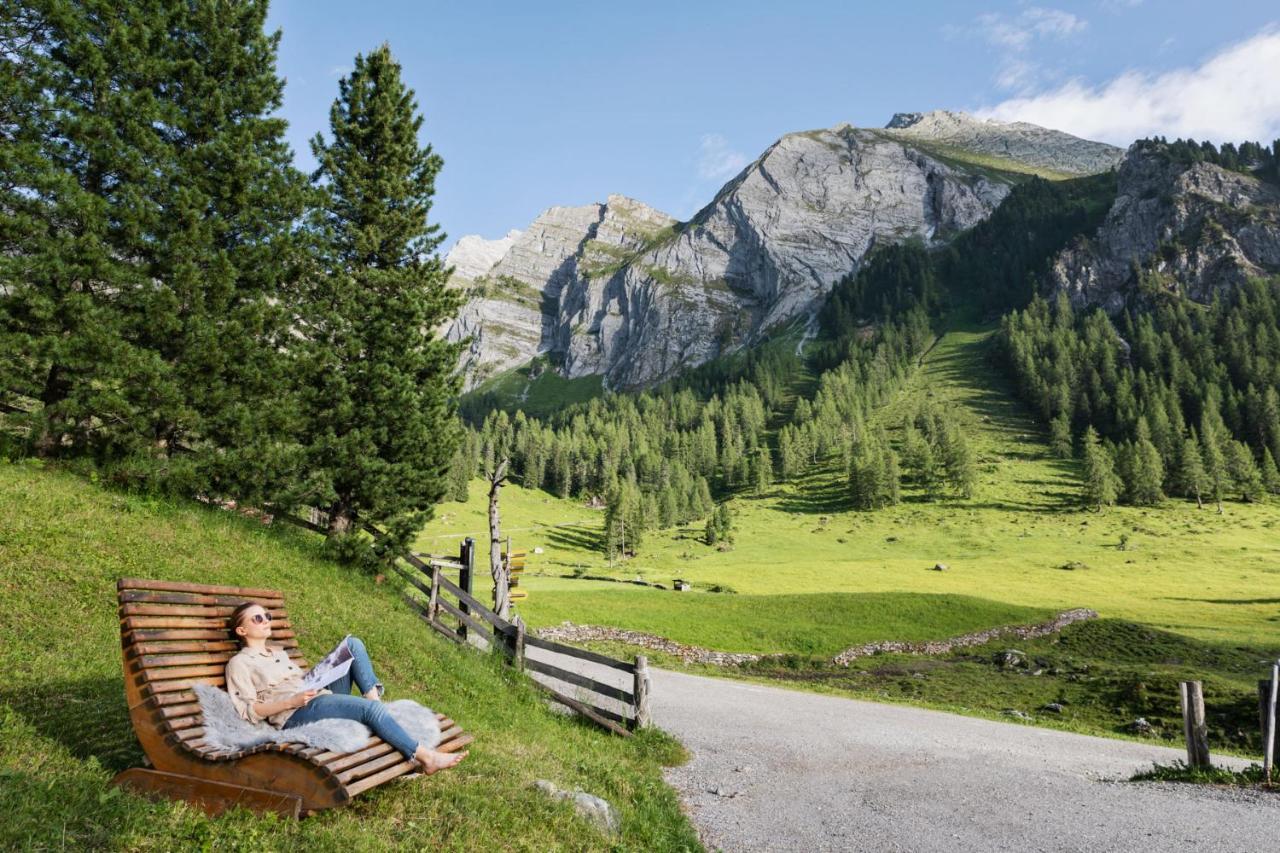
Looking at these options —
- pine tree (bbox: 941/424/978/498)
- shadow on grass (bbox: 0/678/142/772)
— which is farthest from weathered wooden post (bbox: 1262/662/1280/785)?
pine tree (bbox: 941/424/978/498)

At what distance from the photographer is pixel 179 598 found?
21.7 ft

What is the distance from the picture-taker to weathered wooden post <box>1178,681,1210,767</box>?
12461mm

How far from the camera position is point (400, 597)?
18.9 meters

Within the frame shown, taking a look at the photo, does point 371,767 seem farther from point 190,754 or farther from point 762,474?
point 762,474

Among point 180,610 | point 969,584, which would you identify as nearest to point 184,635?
point 180,610

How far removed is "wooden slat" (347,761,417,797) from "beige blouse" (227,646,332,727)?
1.47 metres

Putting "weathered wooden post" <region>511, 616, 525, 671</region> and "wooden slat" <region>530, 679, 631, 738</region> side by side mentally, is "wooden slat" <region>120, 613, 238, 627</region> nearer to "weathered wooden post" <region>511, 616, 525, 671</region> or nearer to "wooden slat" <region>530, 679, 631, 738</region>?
"wooden slat" <region>530, 679, 631, 738</region>

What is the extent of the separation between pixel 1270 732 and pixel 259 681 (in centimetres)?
1666

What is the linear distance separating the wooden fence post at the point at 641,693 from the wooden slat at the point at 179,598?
7.79m

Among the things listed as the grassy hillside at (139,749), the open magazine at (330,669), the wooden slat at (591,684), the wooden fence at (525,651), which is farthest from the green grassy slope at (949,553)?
the open magazine at (330,669)

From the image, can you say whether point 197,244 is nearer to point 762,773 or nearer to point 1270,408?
point 762,773

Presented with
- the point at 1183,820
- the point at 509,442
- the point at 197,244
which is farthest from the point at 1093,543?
the point at 509,442

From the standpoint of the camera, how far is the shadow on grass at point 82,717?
21.1 ft

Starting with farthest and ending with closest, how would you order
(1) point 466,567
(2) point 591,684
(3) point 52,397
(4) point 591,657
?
(1) point 466,567
(3) point 52,397
(4) point 591,657
(2) point 591,684
